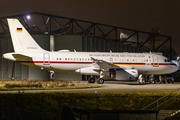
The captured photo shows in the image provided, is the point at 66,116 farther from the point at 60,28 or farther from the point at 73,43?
the point at 60,28

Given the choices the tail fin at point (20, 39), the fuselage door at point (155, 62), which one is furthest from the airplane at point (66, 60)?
the fuselage door at point (155, 62)

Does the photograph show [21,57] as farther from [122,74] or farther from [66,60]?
[122,74]

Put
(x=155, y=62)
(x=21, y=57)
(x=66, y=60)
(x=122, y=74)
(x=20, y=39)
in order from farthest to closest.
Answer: (x=155, y=62) → (x=66, y=60) → (x=20, y=39) → (x=122, y=74) → (x=21, y=57)

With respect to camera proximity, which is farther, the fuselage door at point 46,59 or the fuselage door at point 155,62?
the fuselage door at point 155,62

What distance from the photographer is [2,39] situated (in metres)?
40.2

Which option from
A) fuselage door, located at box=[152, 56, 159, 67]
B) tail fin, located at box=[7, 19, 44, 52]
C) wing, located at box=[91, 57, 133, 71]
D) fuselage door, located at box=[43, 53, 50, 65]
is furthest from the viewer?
fuselage door, located at box=[152, 56, 159, 67]

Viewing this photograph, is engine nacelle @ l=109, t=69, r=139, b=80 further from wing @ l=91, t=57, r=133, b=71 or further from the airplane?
wing @ l=91, t=57, r=133, b=71

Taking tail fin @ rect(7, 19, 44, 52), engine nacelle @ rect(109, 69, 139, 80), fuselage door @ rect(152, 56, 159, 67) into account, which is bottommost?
engine nacelle @ rect(109, 69, 139, 80)

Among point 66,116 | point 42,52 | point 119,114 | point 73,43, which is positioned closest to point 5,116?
point 66,116

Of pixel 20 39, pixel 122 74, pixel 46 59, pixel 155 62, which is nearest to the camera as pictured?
pixel 122 74

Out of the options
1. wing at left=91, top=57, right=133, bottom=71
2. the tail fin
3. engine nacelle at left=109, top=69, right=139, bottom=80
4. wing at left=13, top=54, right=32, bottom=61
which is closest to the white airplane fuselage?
wing at left=13, top=54, right=32, bottom=61

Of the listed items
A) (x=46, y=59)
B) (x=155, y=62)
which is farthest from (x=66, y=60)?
(x=155, y=62)

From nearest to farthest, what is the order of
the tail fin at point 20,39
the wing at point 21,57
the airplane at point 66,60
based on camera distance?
the wing at point 21,57 < the airplane at point 66,60 < the tail fin at point 20,39

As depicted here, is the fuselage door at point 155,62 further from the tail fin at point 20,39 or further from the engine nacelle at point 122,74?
the tail fin at point 20,39
